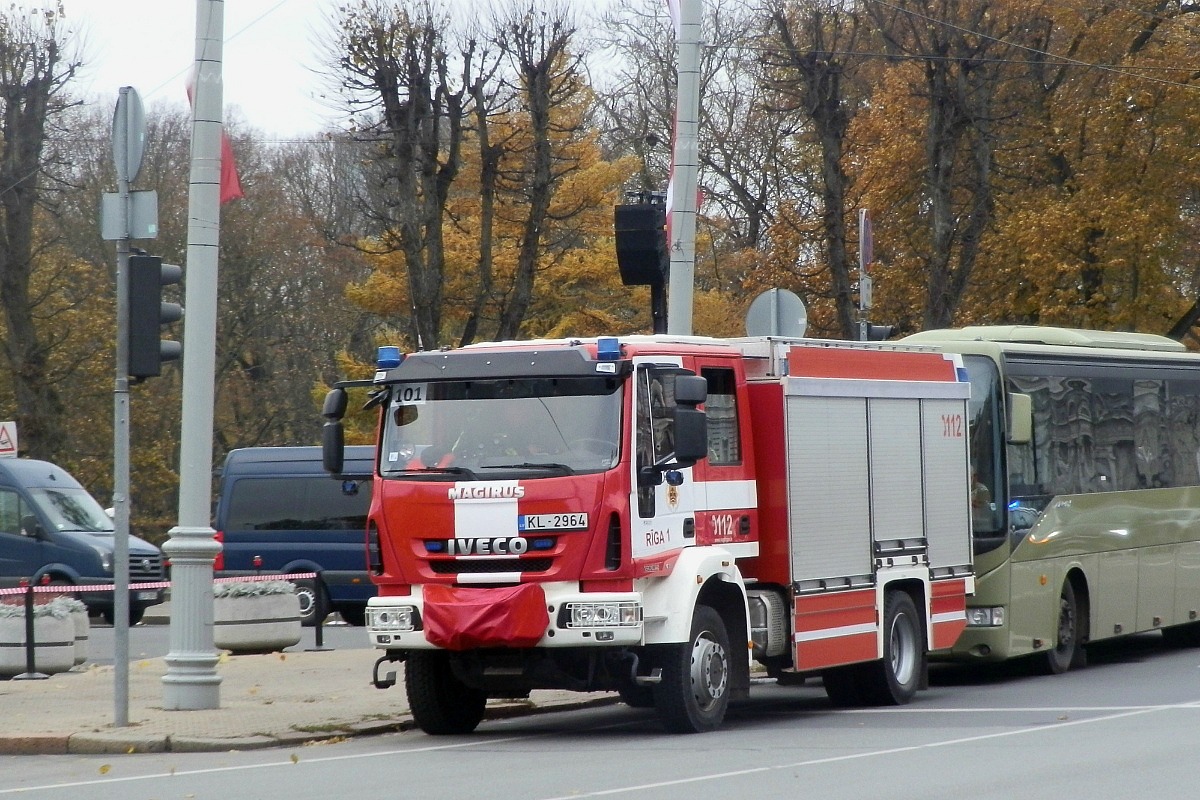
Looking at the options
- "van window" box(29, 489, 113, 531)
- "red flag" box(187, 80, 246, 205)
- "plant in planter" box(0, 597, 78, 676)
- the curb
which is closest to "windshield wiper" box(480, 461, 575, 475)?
the curb

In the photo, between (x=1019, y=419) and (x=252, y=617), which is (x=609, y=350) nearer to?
(x=1019, y=419)

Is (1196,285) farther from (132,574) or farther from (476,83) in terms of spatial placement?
(132,574)

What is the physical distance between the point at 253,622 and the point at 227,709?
578 centimetres

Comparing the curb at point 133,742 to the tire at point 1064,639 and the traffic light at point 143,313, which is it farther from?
the tire at point 1064,639

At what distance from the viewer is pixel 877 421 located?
1483cm

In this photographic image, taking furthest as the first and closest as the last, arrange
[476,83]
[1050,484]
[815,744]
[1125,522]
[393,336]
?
1. [393,336]
2. [476,83]
3. [1125,522]
4. [1050,484]
5. [815,744]

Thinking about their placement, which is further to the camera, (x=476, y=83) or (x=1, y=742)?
(x=476, y=83)

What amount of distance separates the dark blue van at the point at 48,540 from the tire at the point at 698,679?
16.5m

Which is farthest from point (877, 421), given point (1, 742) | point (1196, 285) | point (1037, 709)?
point (1196, 285)

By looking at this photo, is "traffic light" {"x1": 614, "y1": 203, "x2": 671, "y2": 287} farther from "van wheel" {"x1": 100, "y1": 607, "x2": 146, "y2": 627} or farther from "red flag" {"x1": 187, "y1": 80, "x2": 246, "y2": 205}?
"van wheel" {"x1": 100, "y1": 607, "x2": 146, "y2": 627}

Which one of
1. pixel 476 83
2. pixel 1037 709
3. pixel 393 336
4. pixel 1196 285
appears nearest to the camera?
pixel 1037 709

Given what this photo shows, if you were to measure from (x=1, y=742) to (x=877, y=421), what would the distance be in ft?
23.1

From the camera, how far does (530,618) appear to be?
1205 cm

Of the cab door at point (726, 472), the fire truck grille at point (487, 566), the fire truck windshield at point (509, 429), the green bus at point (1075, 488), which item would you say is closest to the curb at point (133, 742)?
the fire truck grille at point (487, 566)
